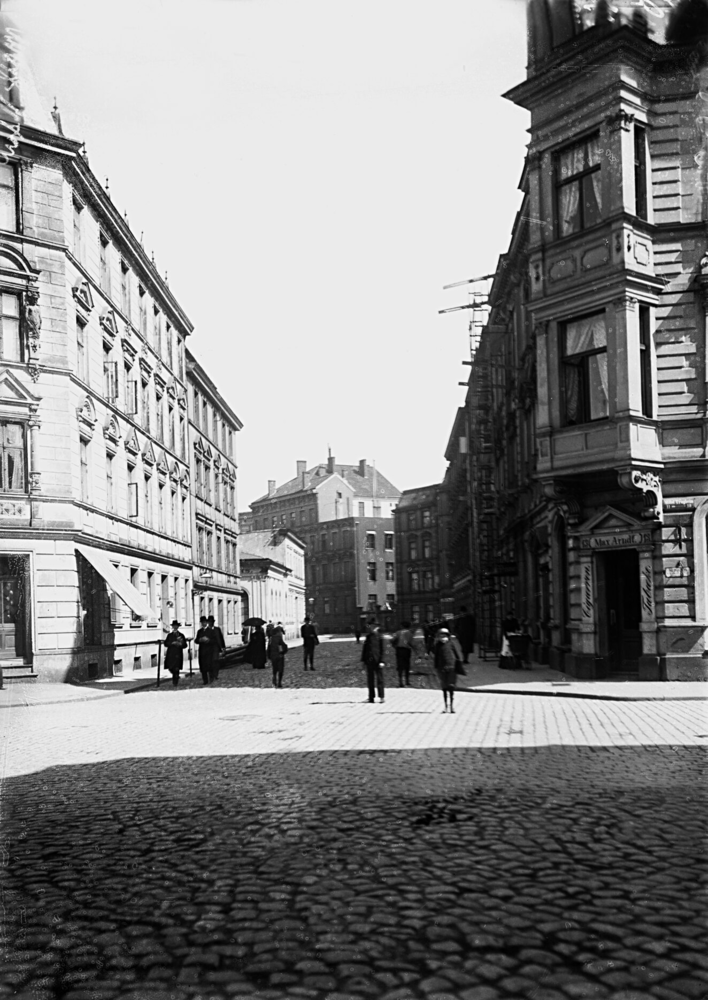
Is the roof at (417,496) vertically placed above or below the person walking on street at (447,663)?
above

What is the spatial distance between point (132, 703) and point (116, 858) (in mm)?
14530

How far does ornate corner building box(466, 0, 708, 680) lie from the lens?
67.2ft

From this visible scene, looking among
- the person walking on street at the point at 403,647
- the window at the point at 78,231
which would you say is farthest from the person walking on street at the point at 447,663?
the window at the point at 78,231

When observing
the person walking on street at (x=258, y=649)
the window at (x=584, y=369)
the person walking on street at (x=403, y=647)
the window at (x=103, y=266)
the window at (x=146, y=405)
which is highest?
→ the window at (x=103, y=266)

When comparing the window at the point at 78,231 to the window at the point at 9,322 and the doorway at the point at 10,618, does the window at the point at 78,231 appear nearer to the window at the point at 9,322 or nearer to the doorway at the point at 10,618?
the doorway at the point at 10,618

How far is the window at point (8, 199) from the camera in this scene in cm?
1102

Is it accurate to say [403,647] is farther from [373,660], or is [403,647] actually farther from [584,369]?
[584,369]

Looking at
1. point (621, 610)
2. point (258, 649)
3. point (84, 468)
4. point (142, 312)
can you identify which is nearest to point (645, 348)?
point (621, 610)

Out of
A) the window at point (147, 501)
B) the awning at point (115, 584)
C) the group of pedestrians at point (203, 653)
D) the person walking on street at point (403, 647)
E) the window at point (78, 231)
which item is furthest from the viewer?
the window at point (147, 501)

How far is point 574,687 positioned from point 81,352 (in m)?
16.5

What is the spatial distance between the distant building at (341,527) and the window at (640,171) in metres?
61.8

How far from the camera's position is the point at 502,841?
23.9 feet

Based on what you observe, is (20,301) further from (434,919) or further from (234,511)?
(234,511)

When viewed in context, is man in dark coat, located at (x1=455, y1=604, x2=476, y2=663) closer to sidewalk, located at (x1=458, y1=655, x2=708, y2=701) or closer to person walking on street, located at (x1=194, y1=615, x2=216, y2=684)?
sidewalk, located at (x1=458, y1=655, x2=708, y2=701)
